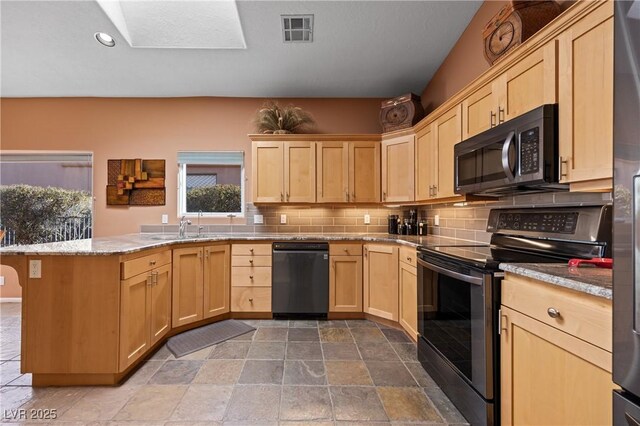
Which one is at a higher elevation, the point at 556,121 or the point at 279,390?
the point at 556,121

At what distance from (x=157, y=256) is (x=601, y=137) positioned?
288 cm

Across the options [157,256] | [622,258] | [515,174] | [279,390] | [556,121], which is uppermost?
[556,121]

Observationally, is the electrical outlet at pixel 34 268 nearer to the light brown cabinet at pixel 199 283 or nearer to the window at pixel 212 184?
the light brown cabinet at pixel 199 283

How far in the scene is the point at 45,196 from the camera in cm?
372

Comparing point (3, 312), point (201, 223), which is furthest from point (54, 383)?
point (3, 312)

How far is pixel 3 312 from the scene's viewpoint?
10.5ft

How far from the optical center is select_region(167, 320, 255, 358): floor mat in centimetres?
238

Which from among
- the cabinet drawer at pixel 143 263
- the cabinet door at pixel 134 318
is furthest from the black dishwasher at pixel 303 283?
the cabinet door at pixel 134 318

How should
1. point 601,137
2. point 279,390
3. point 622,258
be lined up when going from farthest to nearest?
point 279,390
point 601,137
point 622,258

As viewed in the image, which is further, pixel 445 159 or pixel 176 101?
pixel 176 101

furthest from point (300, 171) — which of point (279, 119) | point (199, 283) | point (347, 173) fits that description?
point (199, 283)

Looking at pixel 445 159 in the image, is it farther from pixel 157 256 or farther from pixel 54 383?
pixel 54 383

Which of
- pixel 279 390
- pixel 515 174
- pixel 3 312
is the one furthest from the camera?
pixel 3 312

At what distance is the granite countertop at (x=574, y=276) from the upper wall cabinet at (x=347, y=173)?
2.15 metres
